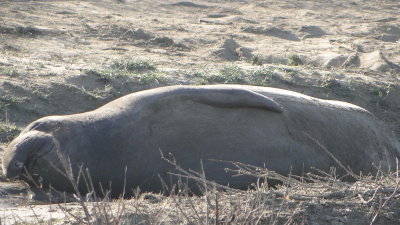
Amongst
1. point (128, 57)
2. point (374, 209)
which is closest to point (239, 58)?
point (128, 57)

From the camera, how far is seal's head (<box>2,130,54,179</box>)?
4.83m

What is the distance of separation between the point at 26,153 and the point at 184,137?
39.7 inches

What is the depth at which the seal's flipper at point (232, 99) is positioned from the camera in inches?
213

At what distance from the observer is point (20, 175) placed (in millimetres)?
4875

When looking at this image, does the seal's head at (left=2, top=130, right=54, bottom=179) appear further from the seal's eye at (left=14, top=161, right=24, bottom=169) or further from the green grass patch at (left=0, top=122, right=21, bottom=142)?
Answer: the green grass patch at (left=0, top=122, right=21, bottom=142)

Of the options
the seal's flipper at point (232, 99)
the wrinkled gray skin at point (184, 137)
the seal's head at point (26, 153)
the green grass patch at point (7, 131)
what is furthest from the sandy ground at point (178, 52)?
the seal's flipper at point (232, 99)

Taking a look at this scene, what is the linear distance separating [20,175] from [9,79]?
230cm

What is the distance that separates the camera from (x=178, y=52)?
9312mm

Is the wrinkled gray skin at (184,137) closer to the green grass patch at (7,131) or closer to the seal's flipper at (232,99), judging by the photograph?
the seal's flipper at (232,99)

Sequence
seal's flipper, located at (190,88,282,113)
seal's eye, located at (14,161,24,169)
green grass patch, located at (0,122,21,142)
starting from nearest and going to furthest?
seal's eye, located at (14,161,24,169), seal's flipper, located at (190,88,282,113), green grass patch, located at (0,122,21,142)

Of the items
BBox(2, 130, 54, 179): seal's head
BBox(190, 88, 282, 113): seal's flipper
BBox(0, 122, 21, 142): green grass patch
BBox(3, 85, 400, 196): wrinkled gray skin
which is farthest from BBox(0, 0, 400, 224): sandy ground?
BBox(190, 88, 282, 113): seal's flipper

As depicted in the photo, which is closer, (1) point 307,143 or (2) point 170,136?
(2) point 170,136

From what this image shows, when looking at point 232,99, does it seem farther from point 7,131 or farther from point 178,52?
point 178,52

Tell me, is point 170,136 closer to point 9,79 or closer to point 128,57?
point 9,79
